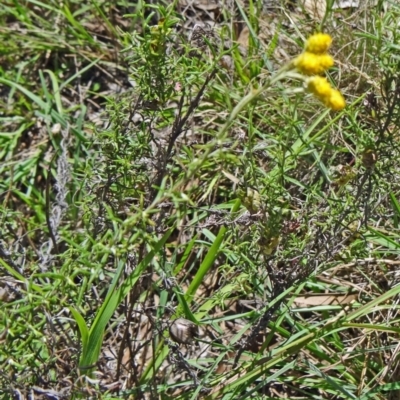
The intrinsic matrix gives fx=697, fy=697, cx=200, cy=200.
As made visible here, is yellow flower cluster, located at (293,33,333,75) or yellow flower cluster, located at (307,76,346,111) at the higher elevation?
yellow flower cluster, located at (293,33,333,75)

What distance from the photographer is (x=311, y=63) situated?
1.19 m

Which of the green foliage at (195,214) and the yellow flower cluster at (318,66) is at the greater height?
the yellow flower cluster at (318,66)

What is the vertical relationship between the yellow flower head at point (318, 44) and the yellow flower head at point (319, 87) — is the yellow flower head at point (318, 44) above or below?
above

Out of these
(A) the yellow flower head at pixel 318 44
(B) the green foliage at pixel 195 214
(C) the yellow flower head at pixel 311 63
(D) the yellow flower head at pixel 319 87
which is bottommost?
(B) the green foliage at pixel 195 214

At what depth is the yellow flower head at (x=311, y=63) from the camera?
46.8 inches

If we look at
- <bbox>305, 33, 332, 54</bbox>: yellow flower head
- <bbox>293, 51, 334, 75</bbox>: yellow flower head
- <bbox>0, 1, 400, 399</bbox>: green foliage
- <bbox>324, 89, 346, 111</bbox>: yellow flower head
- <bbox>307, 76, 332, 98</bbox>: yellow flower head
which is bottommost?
<bbox>0, 1, 400, 399</bbox>: green foliage

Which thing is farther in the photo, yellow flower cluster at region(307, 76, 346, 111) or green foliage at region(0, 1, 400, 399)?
green foliage at region(0, 1, 400, 399)

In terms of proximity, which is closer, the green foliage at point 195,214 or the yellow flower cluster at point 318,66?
the yellow flower cluster at point 318,66

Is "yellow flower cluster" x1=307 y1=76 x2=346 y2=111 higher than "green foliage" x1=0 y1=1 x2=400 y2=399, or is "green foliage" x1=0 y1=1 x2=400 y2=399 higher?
"yellow flower cluster" x1=307 y1=76 x2=346 y2=111

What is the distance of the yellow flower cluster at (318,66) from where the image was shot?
1.19 meters

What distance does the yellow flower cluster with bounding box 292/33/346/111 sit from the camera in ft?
3.90

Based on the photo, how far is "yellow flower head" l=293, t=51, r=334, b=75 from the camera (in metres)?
1.19

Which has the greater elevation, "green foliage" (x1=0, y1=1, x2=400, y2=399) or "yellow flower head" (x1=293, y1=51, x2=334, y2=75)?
"yellow flower head" (x1=293, y1=51, x2=334, y2=75)

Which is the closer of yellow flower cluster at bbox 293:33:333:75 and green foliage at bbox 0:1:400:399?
yellow flower cluster at bbox 293:33:333:75
